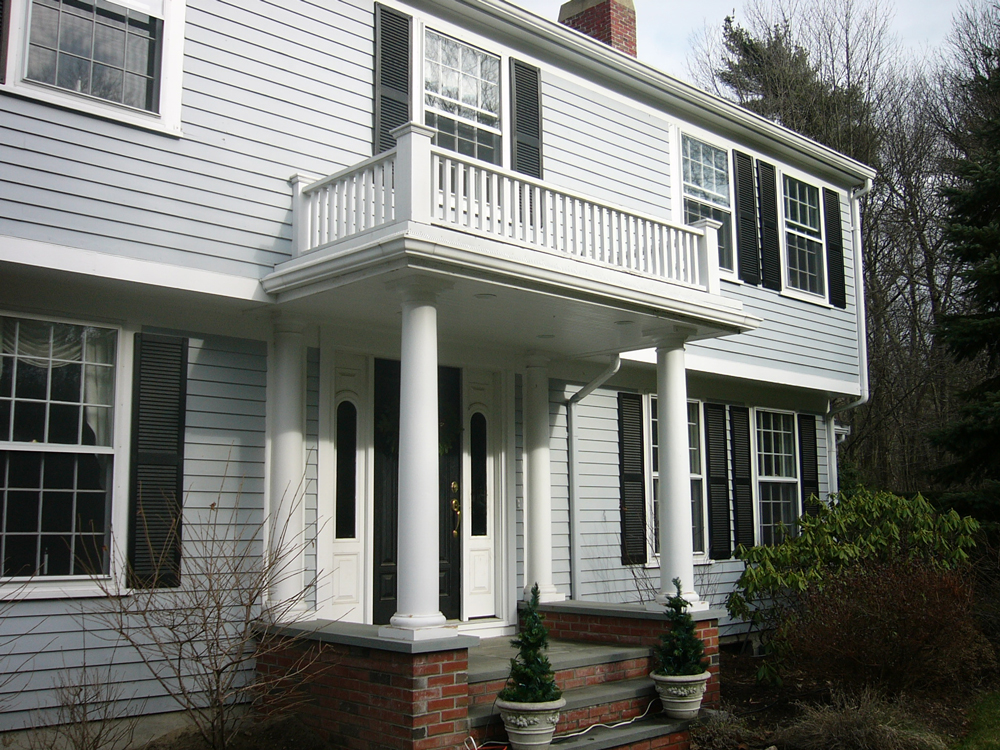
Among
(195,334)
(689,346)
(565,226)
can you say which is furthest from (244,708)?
A: (689,346)

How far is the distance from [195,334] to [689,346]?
597 centimetres

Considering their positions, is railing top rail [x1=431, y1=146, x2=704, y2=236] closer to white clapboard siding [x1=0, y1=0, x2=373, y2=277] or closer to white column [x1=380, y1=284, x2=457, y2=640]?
white column [x1=380, y1=284, x2=457, y2=640]

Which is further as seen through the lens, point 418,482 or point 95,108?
point 95,108

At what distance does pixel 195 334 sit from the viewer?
24.1ft

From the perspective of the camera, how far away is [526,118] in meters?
9.72

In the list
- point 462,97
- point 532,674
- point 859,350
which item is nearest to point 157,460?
point 532,674

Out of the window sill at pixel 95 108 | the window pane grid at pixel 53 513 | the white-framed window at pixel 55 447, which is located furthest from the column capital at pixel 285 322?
the window pane grid at pixel 53 513

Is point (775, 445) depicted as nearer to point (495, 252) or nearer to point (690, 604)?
point (690, 604)

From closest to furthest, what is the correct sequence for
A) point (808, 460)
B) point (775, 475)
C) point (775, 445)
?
point (775, 475), point (775, 445), point (808, 460)

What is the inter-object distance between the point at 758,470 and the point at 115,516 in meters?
8.70

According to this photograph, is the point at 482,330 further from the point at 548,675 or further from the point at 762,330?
the point at 762,330

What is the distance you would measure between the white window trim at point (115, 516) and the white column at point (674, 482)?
459cm

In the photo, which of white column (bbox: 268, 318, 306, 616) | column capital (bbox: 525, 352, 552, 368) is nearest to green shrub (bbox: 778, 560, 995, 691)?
column capital (bbox: 525, 352, 552, 368)

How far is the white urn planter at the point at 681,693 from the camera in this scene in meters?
7.55
